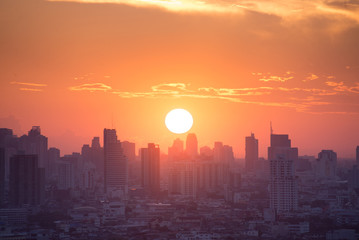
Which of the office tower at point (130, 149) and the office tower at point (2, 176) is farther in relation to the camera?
the office tower at point (130, 149)

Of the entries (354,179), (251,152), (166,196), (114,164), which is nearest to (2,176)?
(166,196)

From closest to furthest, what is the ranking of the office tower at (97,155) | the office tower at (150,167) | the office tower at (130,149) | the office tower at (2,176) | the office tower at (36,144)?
the office tower at (2,176)
the office tower at (150,167)
the office tower at (36,144)
the office tower at (97,155)
the office tower at (130,149)

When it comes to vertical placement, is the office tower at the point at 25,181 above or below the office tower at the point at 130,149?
below

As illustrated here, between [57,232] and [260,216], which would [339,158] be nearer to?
[260,216]

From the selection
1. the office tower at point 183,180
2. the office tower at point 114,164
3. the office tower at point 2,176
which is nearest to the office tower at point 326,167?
the office tower at point 183,180

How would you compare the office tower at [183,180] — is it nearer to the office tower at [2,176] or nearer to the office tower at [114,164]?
the office tower at [114,164]

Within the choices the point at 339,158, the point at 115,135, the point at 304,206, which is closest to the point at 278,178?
the point at 304,206

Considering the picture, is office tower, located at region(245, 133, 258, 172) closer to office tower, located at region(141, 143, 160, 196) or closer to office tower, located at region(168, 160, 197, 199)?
office tower, located at region(141, 143, 160, 196)
